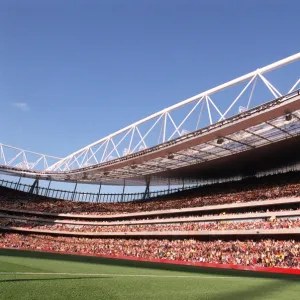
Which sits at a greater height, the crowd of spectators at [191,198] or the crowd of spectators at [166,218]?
the crowd of spectators at [191,198]

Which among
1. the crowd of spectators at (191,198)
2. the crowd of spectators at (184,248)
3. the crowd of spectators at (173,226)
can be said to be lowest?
the crowd of spectators at (184,248)

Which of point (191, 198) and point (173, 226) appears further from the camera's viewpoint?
point (191, 198)

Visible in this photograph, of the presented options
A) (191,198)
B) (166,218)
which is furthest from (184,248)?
(191,198)

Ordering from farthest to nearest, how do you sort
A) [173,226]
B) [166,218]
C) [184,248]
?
[166,218], [173,226], [184,248]

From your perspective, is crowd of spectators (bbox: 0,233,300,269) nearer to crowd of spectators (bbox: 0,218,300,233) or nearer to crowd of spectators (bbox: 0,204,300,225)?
crowd of spectators (bbox: 0,218,300,233)

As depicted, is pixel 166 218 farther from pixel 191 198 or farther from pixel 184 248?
pixel 184 248

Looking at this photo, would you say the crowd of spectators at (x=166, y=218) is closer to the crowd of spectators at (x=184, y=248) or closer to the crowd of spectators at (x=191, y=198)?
the crowd of spectators at (x=191, y=198)

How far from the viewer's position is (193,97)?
132 ft

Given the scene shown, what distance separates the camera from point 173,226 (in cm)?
4791

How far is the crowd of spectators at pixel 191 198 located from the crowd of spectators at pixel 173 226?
136 inches

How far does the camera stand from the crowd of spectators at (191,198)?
139ft

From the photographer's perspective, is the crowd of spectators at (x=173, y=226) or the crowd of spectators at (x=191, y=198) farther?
the crowd of spectators at (x=191, y=198)

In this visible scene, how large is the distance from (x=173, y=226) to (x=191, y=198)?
8.70 m

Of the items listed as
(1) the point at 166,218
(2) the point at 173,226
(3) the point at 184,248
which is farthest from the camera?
(1) the point at 166,218
